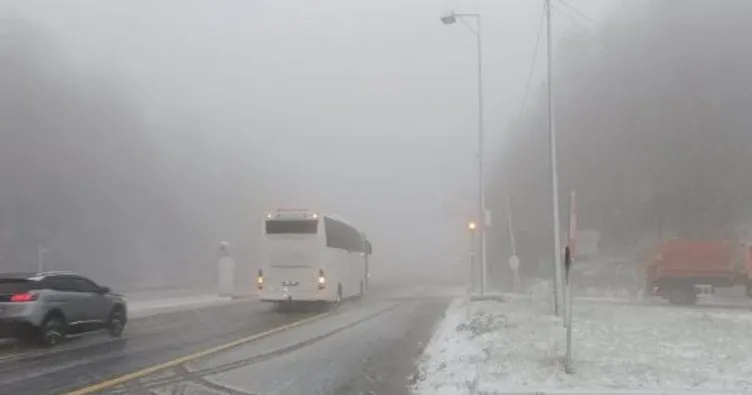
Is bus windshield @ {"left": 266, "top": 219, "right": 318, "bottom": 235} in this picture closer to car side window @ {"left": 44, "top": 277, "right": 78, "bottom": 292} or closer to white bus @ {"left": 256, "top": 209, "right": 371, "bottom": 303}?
white bus @ {"left": 256, "top": 209, "right": 371, "bottom": 303}

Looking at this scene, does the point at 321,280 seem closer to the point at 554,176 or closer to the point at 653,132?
the point at 554,176

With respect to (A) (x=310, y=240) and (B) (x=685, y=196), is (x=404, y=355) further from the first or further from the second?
(B) (x=685, y=196)

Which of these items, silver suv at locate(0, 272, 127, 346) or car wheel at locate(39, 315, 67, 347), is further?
car wheel at locate(39, 315, 67, 347)

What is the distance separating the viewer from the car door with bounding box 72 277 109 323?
17.7 meters

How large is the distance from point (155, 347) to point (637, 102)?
44468 mm

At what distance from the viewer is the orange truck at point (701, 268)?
3145 cm

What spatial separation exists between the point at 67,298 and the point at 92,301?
3.40ft

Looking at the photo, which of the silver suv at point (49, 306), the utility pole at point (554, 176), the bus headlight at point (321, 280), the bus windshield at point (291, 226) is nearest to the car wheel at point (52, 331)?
the silver suv at point (49, 306)

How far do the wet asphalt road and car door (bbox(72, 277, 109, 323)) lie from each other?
0.59m

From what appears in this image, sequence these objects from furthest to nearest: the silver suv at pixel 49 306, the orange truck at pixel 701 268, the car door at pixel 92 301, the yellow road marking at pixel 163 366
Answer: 1. the orange truck at pixel 701 268
2. the car door at pixel 92 301
3. the silver suv at pixel 49 306
4. the yellow road marking at pixel 163 366

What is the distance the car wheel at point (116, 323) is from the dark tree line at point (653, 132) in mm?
31668

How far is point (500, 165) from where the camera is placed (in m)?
68.1

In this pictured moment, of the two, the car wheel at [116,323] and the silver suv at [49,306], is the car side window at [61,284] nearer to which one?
the silver suv at [49,306]

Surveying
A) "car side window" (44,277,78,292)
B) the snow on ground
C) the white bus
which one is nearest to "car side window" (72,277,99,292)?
"car side window" (44,277,78,292)
